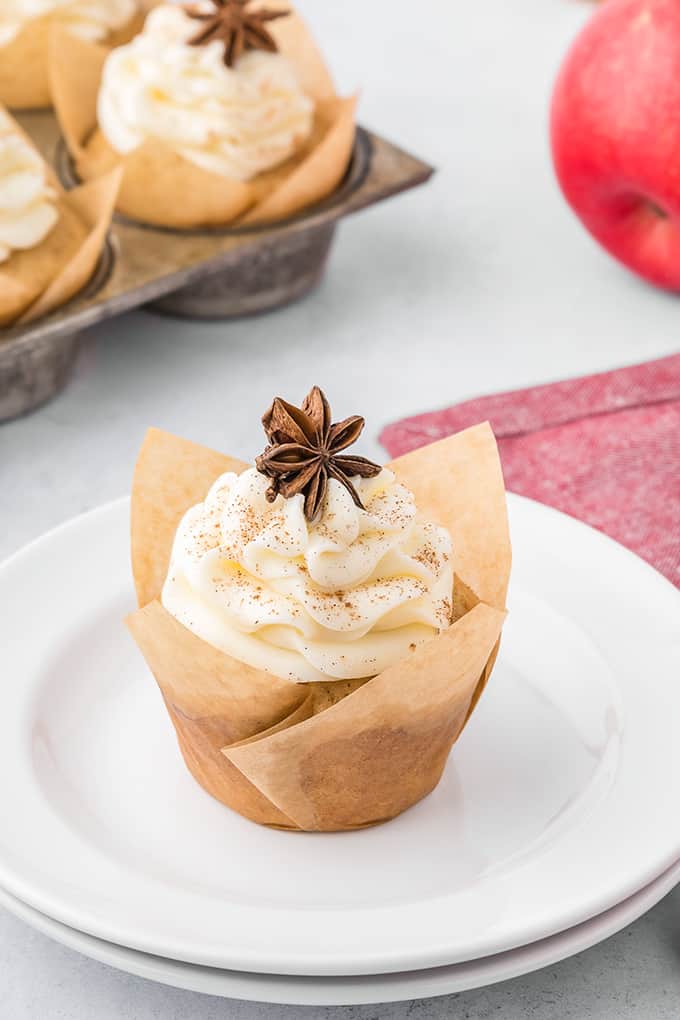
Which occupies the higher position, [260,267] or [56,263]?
[56,263]

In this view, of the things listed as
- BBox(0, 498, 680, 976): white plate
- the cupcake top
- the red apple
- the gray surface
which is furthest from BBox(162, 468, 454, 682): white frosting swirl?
the red apple

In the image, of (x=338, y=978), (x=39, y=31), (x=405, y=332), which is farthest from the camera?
(x=39, y=31)

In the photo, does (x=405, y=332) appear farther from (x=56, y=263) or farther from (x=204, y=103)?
(x=56, y=263)

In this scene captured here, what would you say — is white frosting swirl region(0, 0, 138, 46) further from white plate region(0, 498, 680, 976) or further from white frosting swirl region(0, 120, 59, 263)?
white plate region(0, 498, 680, 976)

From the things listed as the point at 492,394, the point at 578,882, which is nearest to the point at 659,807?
the point at 578,882

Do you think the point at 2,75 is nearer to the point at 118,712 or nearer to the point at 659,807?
the point at 118,712

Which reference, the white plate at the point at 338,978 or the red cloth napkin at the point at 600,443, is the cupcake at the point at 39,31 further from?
the white plate at the point at 338,978

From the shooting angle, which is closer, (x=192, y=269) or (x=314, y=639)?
(x=314, y=639)

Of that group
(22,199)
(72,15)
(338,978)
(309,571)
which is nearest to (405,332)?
(22,199)
